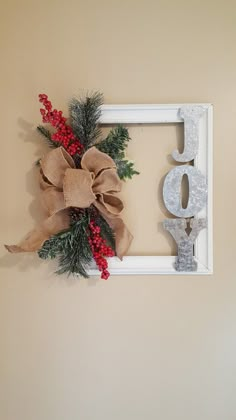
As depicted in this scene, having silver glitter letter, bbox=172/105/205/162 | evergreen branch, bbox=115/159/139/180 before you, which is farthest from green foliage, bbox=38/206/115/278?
silver glitter letter, bbox=172/105/205/162

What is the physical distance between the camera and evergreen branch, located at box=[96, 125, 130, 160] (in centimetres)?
75

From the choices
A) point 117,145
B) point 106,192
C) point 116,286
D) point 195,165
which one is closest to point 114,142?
point 117,145

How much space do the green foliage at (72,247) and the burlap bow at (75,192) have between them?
0.09ft

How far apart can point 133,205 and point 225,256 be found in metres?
0.31

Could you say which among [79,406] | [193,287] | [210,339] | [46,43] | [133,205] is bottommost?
[79,406]

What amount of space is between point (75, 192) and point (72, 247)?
15cm

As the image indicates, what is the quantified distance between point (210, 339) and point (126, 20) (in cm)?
97

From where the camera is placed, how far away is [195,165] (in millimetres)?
793

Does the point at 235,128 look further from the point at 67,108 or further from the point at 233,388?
the point at 233,388

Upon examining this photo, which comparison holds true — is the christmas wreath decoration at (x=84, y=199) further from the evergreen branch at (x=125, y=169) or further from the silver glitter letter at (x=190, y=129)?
the silver glitter letter at (x=190, y=129)

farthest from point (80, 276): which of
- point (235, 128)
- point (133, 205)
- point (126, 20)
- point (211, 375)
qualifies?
point (126, 20)

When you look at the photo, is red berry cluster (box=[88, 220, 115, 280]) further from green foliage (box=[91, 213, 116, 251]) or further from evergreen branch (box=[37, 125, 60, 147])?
Result: evergreen branch (box=[37, 125, 60, 147])

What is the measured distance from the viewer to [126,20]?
803mm

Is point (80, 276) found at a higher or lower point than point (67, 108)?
lower
